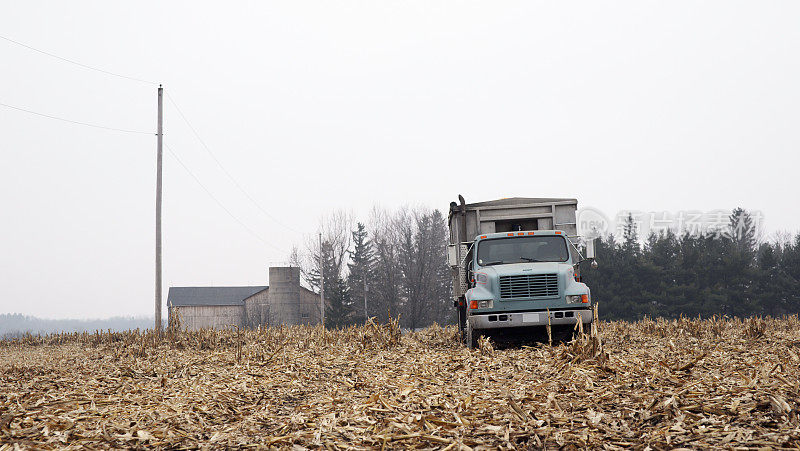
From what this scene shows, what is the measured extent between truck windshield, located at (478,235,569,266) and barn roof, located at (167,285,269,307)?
69.8 meters

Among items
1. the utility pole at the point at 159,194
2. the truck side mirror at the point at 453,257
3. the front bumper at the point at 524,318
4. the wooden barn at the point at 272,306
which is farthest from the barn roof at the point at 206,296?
the front bumper at the point at 524,318

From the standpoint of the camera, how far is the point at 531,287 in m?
11.7

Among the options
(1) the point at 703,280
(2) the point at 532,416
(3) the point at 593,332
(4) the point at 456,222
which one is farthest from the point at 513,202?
(1) the point at 703,280

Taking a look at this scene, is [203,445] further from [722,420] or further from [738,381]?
[738,381]

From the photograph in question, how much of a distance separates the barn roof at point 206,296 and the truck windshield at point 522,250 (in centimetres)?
6981

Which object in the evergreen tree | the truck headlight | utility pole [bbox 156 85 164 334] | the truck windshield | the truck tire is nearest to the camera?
the truck headlight

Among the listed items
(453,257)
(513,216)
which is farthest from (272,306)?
(513,216)

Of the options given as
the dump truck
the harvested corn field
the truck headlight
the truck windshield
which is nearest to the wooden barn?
the dump truck

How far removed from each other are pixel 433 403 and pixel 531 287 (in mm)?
6157

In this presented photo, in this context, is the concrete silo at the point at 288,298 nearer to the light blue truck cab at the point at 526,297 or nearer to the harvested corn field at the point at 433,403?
the light blue truck cab at the point at 526,297

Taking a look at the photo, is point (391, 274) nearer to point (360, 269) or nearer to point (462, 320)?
point (360, 269)

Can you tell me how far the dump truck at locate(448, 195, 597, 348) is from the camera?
38.1 ft

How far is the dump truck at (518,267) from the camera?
38.1ft

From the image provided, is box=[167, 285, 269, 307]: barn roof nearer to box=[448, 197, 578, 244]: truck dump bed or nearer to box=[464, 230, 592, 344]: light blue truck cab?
box=[448, 197, 578, 244]: truck dump bed
